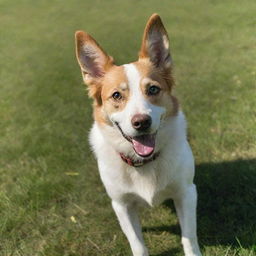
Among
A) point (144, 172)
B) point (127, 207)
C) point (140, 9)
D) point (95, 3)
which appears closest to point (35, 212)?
point (127, 207)

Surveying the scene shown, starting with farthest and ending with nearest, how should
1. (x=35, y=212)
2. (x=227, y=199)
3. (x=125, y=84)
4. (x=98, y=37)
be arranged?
(x=98, y=37), (x=35, y=212), (x=227, y=199), (x=125, y=84)

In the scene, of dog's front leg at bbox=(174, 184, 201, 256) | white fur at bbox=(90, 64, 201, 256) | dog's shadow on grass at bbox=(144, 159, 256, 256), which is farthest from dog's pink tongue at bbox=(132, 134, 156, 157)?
dog's shadow on grass at bbox=(144, 159, 256, 256)

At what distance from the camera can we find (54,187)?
15.1 ft

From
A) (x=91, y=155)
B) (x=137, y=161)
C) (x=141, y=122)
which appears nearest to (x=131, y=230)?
(x=137, y=161)

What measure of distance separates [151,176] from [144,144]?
1.15 feet

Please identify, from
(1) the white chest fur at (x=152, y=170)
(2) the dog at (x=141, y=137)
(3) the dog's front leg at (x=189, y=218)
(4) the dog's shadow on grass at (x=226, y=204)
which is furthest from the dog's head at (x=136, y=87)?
(4) the dog's shadow on grass at (x=226, y=204)

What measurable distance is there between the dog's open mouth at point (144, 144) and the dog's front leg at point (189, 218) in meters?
0.54

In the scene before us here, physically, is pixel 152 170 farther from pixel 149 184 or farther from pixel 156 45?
pixel 156 45

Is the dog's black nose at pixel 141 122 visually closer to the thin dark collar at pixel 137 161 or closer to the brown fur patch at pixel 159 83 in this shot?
the brown fur patch at pixel 159 83

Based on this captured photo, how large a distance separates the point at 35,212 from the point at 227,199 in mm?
1978

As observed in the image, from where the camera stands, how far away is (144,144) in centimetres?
305

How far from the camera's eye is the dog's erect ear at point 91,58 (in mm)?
3283

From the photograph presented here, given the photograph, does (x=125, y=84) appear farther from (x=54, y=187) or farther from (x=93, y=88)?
(x=54, y=187)

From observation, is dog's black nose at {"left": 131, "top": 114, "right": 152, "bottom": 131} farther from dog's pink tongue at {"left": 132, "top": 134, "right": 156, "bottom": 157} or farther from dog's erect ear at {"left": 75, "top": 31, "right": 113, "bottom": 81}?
dog's erect ear at {"left": 75, "top": 31, "right": 113, "bottom": 81}
